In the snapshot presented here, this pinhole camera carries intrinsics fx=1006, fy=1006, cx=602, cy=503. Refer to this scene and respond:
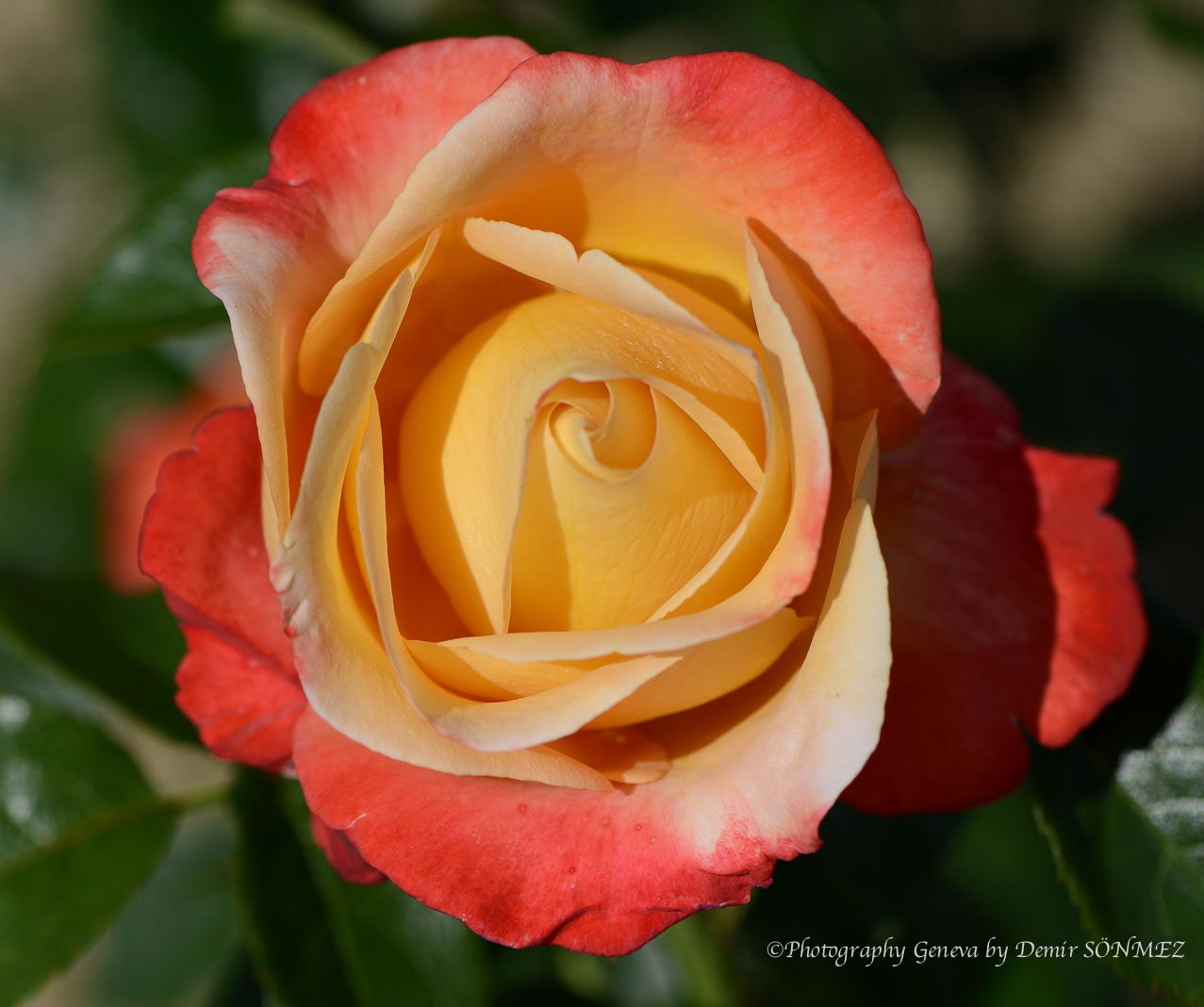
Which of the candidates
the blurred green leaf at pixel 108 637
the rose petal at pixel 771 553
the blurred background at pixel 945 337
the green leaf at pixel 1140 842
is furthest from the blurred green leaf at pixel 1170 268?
the blurred green leaf at pixel 108 637

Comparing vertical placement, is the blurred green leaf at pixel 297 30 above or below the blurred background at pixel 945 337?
above

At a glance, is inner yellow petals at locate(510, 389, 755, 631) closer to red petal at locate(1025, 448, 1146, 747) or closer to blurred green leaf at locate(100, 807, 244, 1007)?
red petal at locate(1025, 448, 1146, 747)

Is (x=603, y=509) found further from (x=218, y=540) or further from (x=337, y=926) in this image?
(x=337, y=926)

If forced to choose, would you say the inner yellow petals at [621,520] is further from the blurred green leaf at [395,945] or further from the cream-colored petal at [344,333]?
the blurred green leaf at [395,945]

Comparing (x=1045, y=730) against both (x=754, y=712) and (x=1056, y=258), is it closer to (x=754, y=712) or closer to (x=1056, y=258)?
(x=754, y=712)

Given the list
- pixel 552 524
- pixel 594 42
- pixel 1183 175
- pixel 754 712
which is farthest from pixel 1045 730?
pixel 1183 175

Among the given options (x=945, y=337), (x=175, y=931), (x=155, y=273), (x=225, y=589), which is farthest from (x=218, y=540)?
(x=175, y=931)
